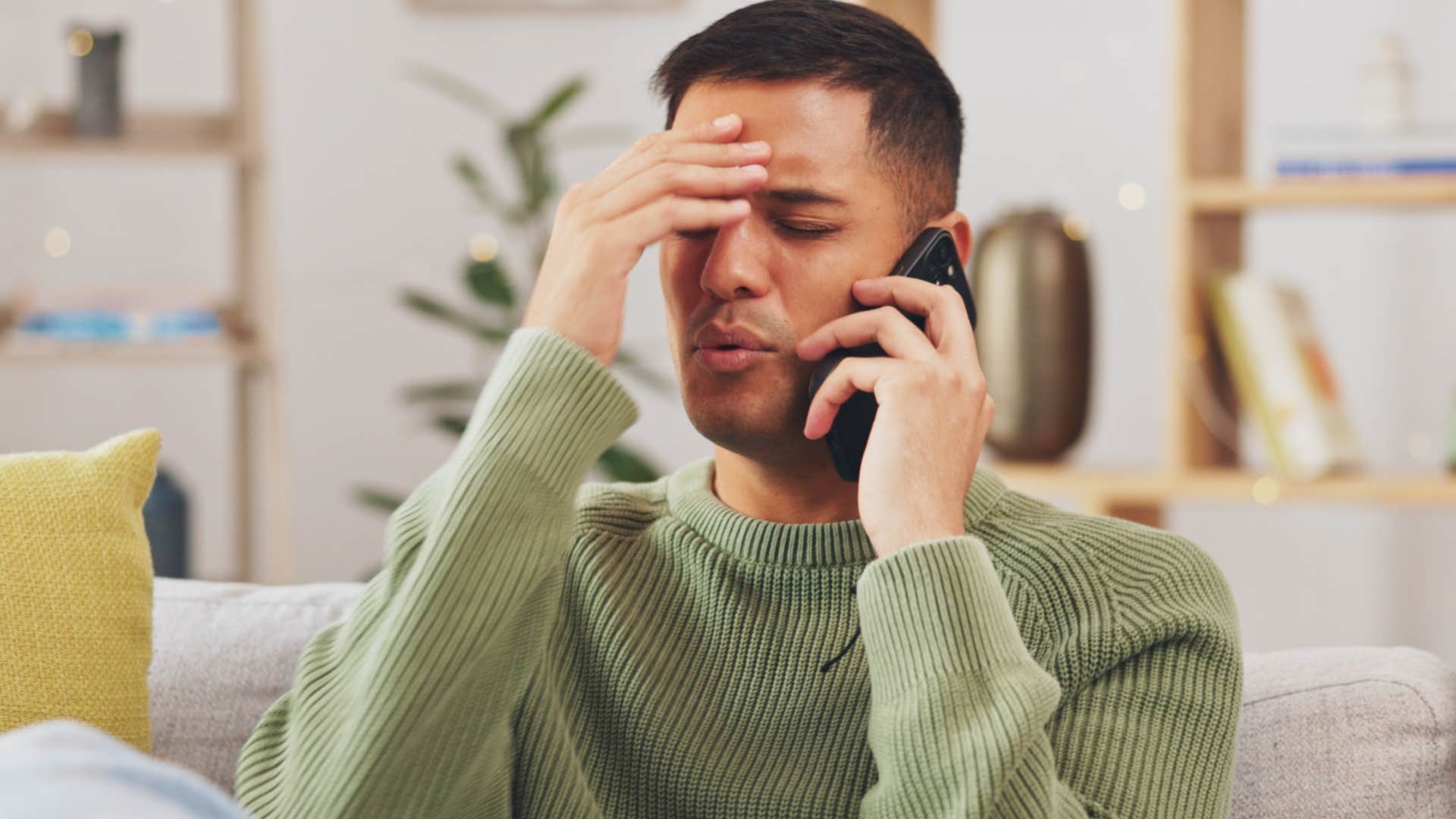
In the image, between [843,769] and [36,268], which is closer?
[843,769]

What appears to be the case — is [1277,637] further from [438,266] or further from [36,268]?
[36,268]

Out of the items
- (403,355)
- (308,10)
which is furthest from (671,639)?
(308,10)

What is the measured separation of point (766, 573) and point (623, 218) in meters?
0.30

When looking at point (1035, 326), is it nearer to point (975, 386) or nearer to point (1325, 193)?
point (1325, 193)

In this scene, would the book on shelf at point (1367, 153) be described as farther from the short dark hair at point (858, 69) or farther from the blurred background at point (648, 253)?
the short dark hair at point (858, 69)

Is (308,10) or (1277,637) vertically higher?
(308,10)

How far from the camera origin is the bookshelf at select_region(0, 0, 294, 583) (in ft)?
8.63

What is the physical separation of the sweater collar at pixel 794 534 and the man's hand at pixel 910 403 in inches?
2.3

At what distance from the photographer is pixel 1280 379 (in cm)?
223

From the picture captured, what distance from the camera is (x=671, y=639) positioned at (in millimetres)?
1173

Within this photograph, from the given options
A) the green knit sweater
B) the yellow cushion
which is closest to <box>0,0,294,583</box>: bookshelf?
the yellow cushion

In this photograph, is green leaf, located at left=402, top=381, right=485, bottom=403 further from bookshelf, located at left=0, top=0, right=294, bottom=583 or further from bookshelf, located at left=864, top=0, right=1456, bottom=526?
bookshelf, located at left=864, top=0, right=1456, bottom=526

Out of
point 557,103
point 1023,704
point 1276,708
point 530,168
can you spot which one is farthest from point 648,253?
point 1023,704

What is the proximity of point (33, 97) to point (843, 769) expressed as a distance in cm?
221
